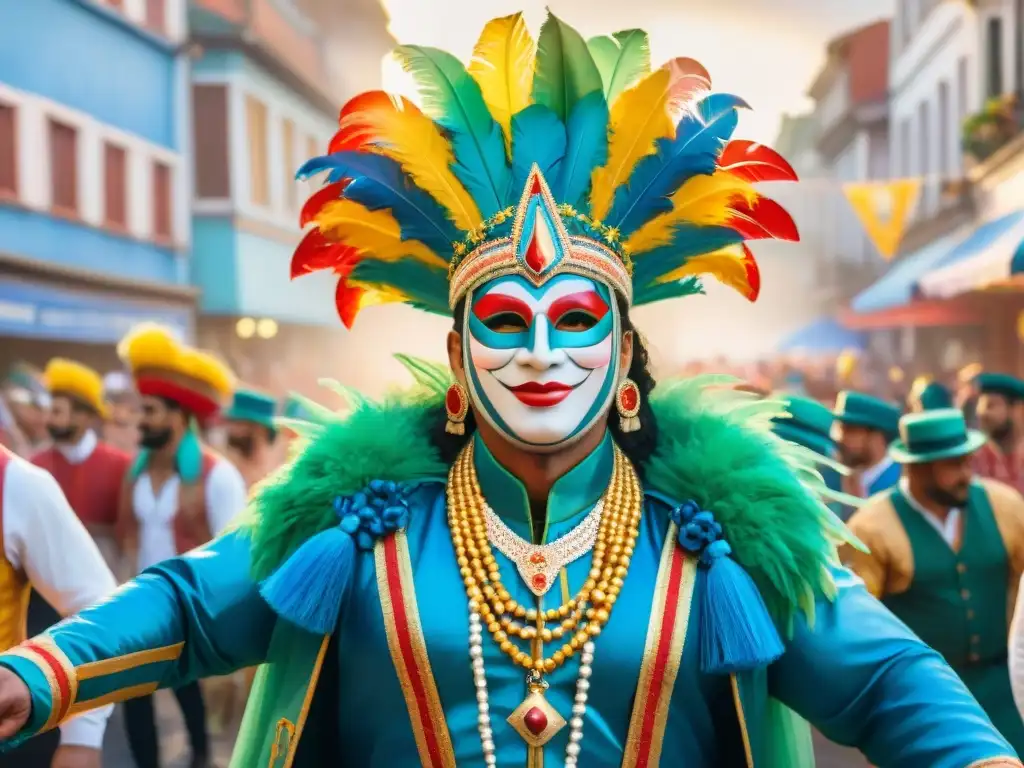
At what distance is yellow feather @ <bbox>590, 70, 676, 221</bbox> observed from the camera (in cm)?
299

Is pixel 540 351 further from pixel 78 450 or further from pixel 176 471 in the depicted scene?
pixel 78 450

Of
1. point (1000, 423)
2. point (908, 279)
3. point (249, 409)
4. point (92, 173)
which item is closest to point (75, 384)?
point (249, 409)

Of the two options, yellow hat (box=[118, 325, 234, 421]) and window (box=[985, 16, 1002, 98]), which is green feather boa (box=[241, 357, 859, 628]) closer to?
yellow hat (box=[118, 325, 234, 421])

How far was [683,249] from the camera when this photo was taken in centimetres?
310

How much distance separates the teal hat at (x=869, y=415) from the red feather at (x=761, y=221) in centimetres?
408

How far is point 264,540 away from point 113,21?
14.3 meters

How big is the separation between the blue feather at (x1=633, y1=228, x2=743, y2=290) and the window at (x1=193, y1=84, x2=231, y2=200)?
51.2 feet

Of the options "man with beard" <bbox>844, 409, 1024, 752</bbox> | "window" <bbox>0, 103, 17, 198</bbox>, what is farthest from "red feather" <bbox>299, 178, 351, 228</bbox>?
"window" <bbox>0, 103, 17, 198</bbox>

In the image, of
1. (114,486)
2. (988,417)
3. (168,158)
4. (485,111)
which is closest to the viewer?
(485,111)

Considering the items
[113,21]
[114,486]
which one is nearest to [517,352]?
[114,486]

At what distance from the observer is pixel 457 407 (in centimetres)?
311

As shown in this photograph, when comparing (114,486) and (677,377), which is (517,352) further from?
(114,486)

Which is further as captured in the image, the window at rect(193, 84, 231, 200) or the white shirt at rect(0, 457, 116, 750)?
the window at rect(193, 84, 231, 200)

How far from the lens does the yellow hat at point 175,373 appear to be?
6832 mm
